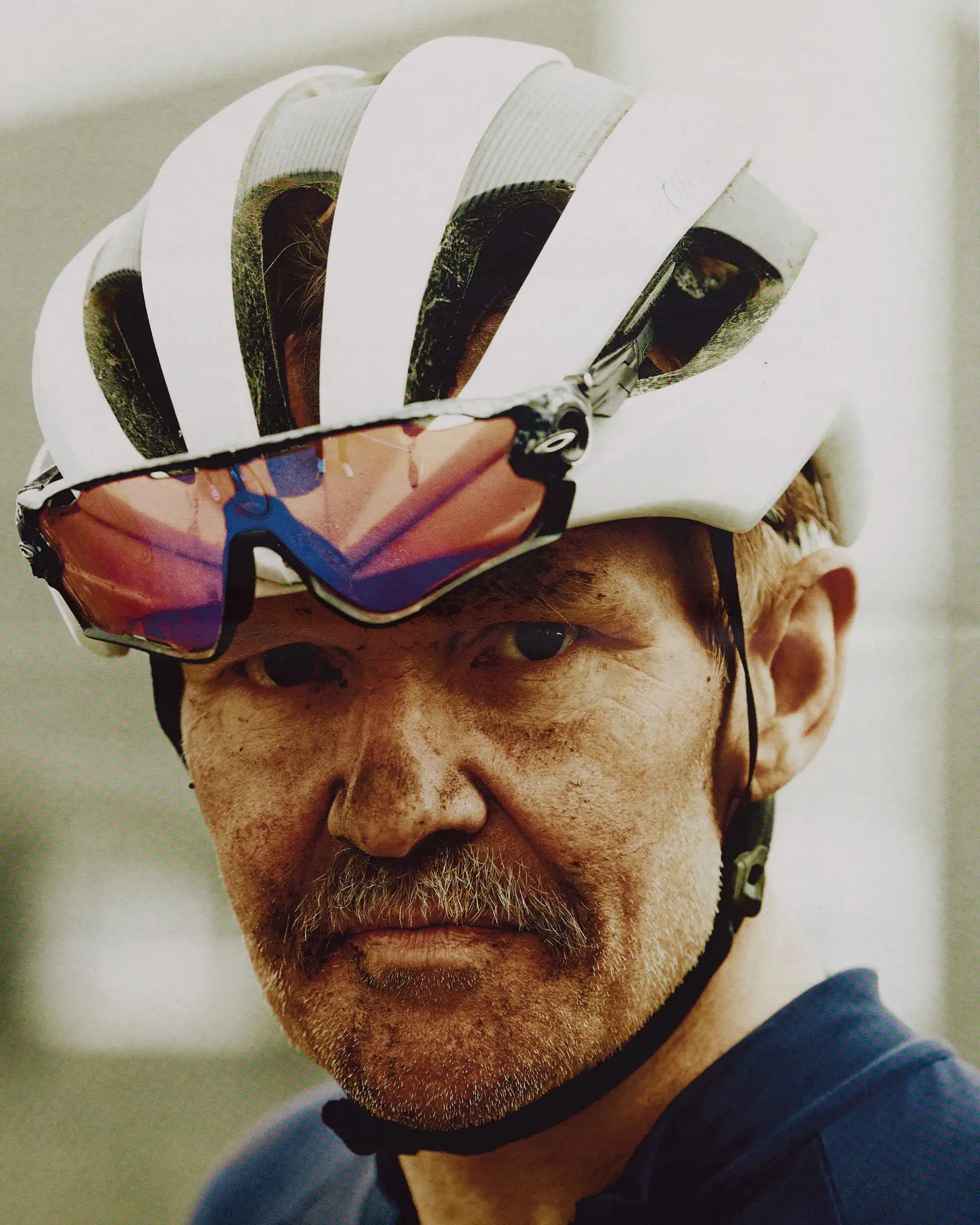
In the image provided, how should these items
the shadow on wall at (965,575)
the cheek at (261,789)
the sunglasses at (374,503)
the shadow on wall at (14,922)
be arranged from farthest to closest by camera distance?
1. the shadow on wall at (14,922)
2. the shadow on wall at (965,575)
3. the cheek at (261,789)
4. the sunglasses at (374,503)

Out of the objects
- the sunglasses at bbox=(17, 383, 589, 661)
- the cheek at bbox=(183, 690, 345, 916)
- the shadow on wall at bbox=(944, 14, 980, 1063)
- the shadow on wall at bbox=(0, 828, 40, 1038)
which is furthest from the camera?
the shadow on wall at bbox=(0, 828, 40, 1038)

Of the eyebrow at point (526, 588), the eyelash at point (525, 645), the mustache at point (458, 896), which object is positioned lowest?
the mustache at point (458, 896)

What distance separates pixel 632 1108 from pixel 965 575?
0.46m

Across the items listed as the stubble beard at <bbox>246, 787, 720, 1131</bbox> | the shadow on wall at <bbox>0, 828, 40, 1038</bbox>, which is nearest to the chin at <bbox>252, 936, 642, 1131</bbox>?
the stubble beard at <bbox>246, 787, 720, 1131</bbox>

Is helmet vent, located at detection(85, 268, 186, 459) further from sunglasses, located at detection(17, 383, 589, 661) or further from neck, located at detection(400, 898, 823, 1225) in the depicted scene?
neck, located at detection(400, 898, 823, 1225)

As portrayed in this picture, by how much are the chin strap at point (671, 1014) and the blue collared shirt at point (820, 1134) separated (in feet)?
0.17

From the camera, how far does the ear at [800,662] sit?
0.71 m

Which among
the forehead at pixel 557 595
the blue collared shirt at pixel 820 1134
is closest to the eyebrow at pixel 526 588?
the forehead at pixel 557 595

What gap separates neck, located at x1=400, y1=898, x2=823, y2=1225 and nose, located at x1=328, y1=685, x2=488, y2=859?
233 mm

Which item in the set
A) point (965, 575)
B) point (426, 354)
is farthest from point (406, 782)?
point (965, 575)

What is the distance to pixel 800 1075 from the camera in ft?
2.15

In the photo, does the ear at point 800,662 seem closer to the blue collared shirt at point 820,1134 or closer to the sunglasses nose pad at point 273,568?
the blue collared shirt at point 820,1134

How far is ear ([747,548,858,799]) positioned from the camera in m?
0.71

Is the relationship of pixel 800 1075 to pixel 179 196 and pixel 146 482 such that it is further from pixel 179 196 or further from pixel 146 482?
pixel 179 196
